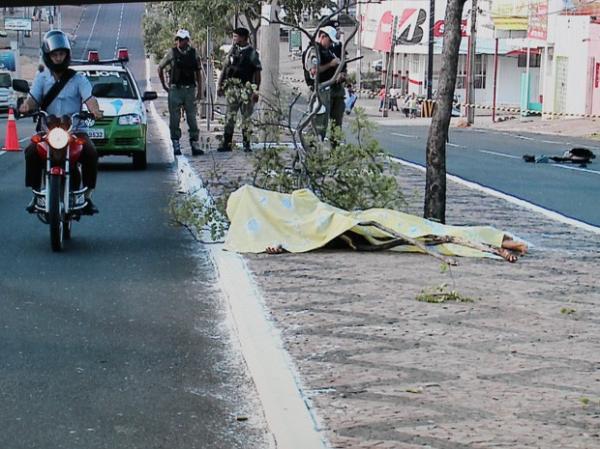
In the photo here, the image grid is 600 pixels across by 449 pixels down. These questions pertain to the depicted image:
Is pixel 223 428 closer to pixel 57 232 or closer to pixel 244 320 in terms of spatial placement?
pixel 244 320

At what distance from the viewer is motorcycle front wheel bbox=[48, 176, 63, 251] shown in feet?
35.2

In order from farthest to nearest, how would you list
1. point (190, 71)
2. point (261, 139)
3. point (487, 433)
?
point (190, 71) < point (261, 139) < point (487, 433)

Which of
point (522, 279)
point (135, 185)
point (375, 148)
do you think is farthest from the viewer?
point (135, 185)

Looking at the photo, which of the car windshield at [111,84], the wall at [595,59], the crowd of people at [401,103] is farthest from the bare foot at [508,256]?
the crowd of people at [401,103]

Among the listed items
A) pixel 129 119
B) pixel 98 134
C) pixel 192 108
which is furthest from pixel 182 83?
pixel 98 134

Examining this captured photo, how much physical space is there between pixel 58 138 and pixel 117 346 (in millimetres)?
3731

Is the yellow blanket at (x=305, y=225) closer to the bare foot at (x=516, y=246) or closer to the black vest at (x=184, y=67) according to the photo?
the bare foot at (x=516, y=246)

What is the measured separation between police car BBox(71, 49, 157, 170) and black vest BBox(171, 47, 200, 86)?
26.3 inches

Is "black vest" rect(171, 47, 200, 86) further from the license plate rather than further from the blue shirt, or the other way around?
the blue shirt

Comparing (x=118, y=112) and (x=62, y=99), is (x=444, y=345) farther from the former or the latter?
(x=118, y=112)

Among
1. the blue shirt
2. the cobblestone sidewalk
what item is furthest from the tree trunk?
the blue shirt

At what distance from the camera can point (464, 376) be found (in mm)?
6422

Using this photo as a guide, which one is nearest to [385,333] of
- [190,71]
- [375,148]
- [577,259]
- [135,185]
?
[577,259]

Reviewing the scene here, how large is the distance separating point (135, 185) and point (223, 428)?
11.8 metres
